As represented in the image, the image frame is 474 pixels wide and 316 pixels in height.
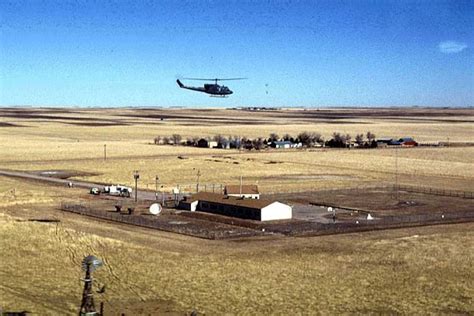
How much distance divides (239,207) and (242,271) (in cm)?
1828

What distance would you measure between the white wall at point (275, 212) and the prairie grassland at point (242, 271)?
23.1ft

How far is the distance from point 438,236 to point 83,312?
27650 millimetres

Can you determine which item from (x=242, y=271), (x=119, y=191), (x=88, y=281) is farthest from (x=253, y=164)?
(x=88, y=281)

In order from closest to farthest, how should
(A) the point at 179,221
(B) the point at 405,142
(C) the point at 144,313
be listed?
(C) the point at 144,313 < (A) the point at 179,221 < (B) the point at 405,142

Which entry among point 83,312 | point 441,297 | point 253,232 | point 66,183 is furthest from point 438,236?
point 66,183

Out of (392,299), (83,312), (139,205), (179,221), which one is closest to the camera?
(83,312)

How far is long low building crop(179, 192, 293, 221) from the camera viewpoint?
51.8 metres

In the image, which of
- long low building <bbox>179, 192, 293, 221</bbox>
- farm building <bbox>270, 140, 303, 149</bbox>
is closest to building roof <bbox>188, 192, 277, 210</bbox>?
long low building <bbox>179, 192, 293, 221</bbox>

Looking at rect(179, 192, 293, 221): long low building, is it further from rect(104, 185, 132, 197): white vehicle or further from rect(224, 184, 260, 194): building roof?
rect(104, 185, 132, 197): white vehicle

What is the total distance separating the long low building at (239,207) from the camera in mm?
51750

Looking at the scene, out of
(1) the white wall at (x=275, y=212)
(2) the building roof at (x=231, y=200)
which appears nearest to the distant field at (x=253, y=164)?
(2) the building roof at (x=231, y=200)

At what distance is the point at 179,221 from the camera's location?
51.1 metres

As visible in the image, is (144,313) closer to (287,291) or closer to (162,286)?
(162,286)

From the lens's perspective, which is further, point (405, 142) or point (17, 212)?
point (405, 142)
